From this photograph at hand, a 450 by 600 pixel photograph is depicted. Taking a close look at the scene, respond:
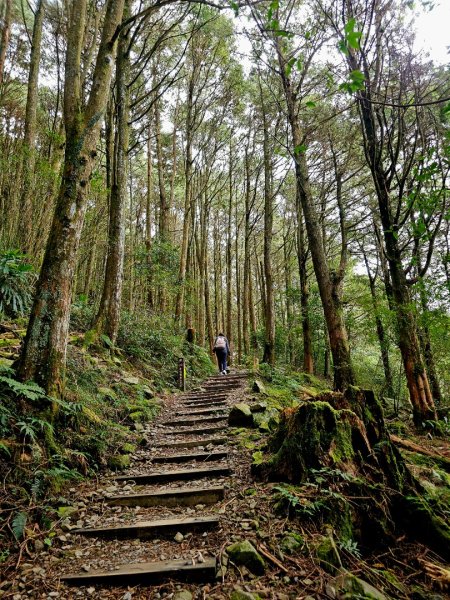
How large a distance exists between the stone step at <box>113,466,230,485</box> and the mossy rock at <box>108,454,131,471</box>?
8.1 inches

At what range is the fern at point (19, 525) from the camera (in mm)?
2643

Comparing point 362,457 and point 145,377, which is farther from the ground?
point 145,377

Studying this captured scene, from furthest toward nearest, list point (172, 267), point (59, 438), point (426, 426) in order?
point (172, 267) < point (426, 426) < point (59, 438)

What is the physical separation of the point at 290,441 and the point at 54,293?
10.5 feet

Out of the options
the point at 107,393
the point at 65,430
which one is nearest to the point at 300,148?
the point at 65,430

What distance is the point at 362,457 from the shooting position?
10.9 ft

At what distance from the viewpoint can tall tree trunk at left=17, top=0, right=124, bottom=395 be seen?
395cm

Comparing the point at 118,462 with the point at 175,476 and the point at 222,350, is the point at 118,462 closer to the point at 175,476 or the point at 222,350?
the point at 175,476

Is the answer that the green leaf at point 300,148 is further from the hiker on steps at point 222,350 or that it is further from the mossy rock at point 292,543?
the hiker on steps at point 222,350

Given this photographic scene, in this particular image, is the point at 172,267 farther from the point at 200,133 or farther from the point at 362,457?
the point at 362,457

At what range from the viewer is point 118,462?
13.6ft

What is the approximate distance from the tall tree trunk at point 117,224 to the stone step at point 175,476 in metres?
4.28

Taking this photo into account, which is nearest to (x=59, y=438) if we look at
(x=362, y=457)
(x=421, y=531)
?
(x=362, y=457)

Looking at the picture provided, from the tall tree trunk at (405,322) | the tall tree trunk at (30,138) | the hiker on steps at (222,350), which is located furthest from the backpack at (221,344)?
the tall tree trunk at (30,138)
